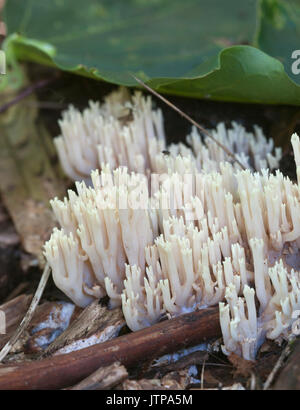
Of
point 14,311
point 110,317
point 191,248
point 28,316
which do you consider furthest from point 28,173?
point 191,248

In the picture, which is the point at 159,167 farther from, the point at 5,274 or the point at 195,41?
the point at 195,41

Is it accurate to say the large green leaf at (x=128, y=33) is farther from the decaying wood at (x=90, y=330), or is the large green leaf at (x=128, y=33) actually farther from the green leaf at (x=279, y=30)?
the decaying wood at (x=90, y=330)

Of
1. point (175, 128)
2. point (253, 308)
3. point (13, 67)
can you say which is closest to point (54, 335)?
point (253, 308)

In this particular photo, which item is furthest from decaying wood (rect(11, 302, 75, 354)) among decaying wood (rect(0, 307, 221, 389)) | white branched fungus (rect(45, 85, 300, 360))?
decaying wood (rect(0, 307, 221, 389))
